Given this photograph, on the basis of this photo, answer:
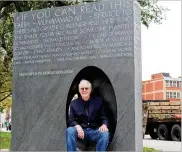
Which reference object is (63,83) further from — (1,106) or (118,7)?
(1,106)

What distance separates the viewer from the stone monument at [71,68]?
8703 mm

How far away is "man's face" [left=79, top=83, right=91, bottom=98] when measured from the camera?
28.8 feet

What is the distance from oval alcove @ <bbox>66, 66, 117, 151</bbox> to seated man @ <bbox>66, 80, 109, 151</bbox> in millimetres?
146

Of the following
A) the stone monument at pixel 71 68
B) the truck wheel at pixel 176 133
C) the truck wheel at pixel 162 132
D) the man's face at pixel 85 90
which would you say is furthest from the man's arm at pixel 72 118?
the truck wheel at pixel 162 132

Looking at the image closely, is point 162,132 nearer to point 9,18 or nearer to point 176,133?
point 176,133

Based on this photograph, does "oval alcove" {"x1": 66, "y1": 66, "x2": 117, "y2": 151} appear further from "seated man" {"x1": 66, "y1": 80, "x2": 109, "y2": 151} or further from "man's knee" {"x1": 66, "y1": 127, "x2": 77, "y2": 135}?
"man's knee" {"x1": 66, "y1": 127, "x2": 77, "y2": 135}

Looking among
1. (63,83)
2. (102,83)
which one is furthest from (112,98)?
(63,83)

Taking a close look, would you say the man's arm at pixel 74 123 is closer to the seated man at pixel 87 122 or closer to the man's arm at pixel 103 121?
the seated man at pixel 87 122

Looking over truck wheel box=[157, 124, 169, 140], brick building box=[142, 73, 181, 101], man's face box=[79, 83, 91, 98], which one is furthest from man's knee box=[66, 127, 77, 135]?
brick building box=[142, 73, 181, 101]

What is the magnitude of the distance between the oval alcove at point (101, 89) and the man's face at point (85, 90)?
119mm

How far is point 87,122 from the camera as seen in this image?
8703 millimetres

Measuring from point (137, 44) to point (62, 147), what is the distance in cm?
254

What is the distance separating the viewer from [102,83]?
29.4ft

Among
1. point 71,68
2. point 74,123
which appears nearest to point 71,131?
point 74,123
